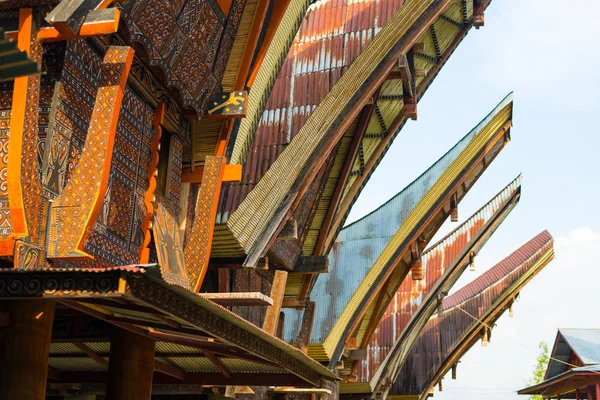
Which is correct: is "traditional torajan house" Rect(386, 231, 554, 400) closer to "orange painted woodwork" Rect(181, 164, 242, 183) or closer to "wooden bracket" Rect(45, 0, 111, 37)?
"orange painted woodwork" Rect(181, 164, 242, 183)

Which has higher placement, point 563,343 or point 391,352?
point 563,343

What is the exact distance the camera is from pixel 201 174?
9.82 metres

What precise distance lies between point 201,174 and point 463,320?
20.9 meters

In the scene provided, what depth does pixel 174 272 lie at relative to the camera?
8805 millimetres

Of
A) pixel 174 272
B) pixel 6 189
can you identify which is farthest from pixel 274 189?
pixel 6 189

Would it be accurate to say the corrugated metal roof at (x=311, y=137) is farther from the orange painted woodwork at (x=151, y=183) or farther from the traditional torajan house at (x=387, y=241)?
the traditional torajan house at (x=387, y=241)

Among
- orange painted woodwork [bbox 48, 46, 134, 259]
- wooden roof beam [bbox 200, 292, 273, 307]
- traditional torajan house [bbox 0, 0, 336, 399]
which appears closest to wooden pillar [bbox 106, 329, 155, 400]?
traditional torajan house [bbox 0, 0, 336, 399]

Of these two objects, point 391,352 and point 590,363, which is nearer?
point 391,352

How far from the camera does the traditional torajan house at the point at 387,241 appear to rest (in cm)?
1850

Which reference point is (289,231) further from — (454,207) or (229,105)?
(454,207)

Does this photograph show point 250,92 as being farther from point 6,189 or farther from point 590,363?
point 590,363

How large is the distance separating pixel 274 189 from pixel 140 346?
13.9 feet

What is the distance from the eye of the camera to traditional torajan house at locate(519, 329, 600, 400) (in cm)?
2985

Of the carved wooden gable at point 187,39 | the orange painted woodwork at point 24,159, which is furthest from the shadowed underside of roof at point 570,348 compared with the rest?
the orange painted woodwork at point 24,159
